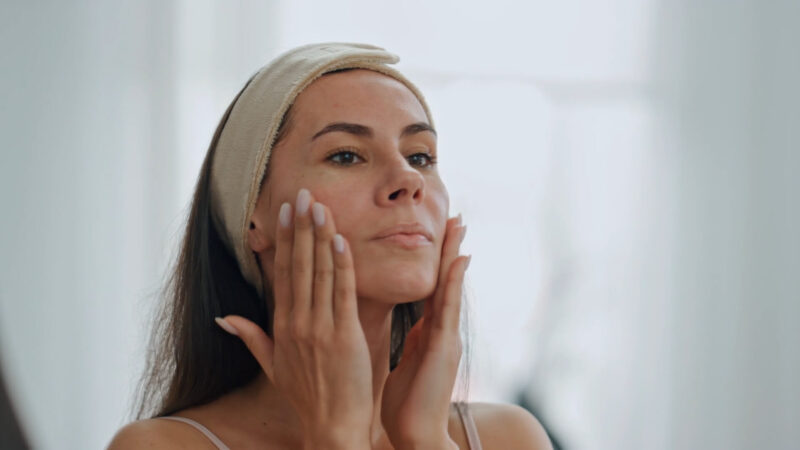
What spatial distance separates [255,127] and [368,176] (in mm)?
181

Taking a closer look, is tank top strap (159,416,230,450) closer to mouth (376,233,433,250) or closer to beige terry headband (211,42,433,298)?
beige terry headband (211,42,433,298)

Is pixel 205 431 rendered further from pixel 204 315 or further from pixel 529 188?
pixel 529 188

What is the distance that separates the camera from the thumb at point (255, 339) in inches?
37.6

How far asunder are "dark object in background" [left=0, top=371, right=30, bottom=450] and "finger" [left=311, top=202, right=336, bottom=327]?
1345 mm

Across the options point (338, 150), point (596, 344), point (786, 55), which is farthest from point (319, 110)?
point (786, 55)

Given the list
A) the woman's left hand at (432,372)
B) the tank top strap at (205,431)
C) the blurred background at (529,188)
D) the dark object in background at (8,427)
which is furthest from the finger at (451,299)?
the dark object in background at (8,427)

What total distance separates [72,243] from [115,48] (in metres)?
0.57

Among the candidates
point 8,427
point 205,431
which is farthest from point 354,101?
point 8,427

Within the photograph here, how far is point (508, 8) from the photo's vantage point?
8.23 feet

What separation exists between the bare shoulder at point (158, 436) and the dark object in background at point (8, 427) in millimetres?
1102

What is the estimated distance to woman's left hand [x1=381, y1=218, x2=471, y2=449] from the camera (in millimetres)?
936

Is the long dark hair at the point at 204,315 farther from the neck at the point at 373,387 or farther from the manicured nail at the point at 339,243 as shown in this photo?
the manicured nail at the point at 339,243

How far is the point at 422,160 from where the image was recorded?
3.39ft

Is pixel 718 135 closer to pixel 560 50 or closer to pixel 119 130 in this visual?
pixel 560 50
